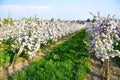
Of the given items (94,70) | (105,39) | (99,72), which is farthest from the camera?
(94,70)

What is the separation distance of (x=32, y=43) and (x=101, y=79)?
6068 mm

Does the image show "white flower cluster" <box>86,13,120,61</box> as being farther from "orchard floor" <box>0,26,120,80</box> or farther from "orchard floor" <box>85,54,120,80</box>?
"orchard floor" <box>0,26,120,80</box>

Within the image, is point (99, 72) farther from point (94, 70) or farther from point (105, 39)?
point (105, 39)

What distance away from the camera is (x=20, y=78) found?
523 inches

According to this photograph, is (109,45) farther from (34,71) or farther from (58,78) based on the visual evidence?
(34,71)

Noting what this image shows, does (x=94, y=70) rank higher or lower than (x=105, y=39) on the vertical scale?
lower

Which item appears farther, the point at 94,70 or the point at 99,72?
the point at 94,70

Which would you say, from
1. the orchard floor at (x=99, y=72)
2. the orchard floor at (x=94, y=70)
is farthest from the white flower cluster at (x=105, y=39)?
the orchard floor at (x=94, y=70)

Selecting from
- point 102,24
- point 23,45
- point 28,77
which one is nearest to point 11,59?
point 23,45

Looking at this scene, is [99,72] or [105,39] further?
[99,72]

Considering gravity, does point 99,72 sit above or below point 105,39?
below

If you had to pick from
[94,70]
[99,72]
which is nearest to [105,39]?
[99,72]

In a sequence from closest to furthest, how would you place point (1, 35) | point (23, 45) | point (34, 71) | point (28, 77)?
1. point (28, 77)
2. point (34, 71)
3. point (23, 45)
4. point (1, 35)

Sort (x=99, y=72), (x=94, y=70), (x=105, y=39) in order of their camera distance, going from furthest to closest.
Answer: (x=94, y=70), (x=99, y=72), (x=105, y=39)
